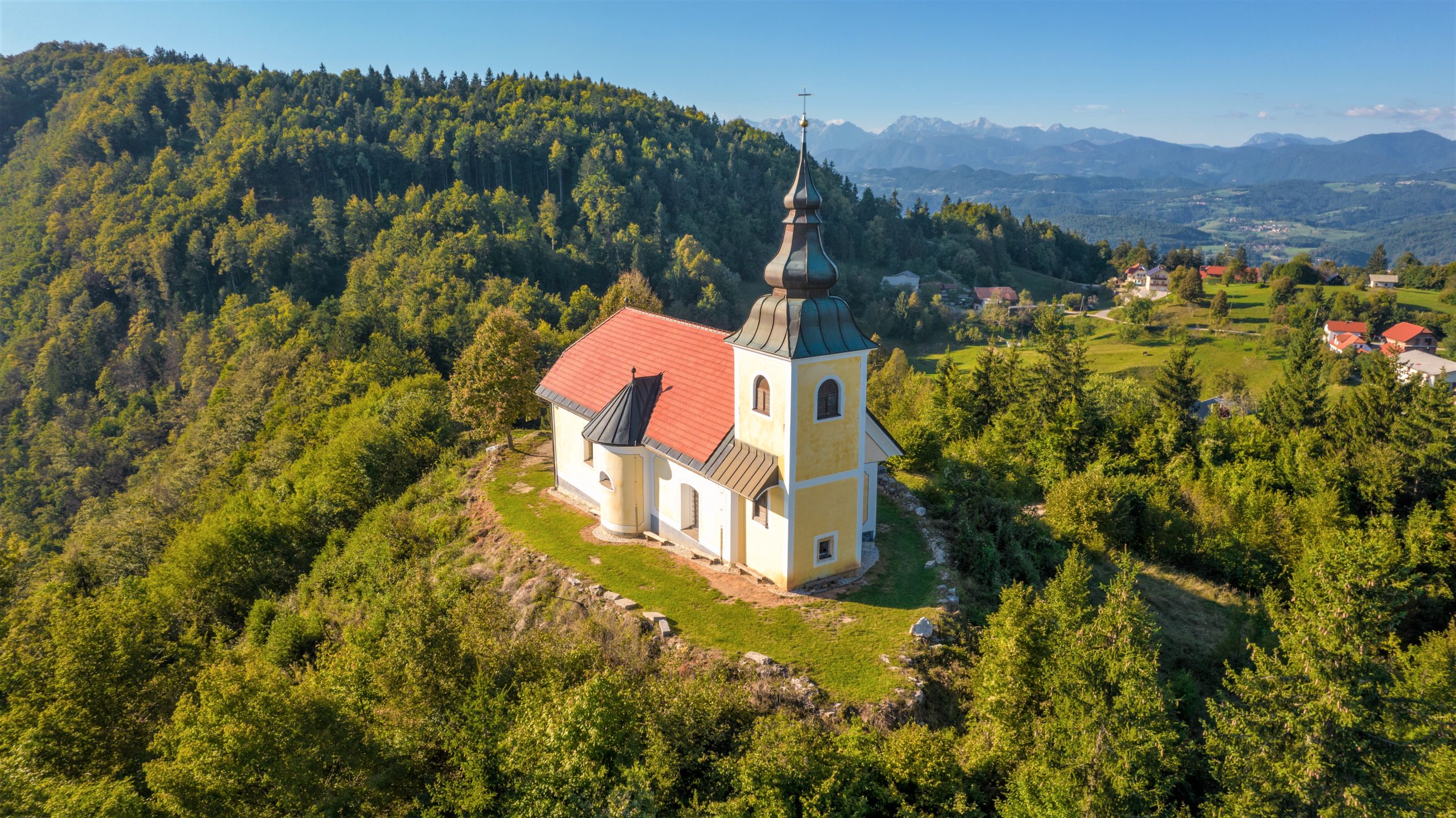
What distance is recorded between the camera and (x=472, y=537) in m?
31.5

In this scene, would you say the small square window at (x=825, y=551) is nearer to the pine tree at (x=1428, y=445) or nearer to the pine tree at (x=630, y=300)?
the pine tree at (x=630, y=300)

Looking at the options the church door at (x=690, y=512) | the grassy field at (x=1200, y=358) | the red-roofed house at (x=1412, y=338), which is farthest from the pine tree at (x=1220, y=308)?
the church door at (x=690, y=512)

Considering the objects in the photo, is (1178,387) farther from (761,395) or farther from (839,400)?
(761,395)

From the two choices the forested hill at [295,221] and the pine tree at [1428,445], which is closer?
the pine tree at [1428,445]

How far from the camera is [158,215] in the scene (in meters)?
85.5

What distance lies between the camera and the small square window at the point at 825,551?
83.4 feet

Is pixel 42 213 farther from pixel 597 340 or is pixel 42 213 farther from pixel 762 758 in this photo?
pixel 762 758

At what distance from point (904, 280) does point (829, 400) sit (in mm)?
112772

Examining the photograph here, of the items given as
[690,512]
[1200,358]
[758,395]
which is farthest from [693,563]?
[1200,358]

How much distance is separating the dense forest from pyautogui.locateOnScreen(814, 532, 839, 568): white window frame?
14.8 feet

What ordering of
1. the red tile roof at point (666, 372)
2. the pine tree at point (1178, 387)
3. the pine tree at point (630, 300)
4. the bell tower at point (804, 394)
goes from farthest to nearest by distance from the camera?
the pine tree at point (1178, 387), the pine tree at point (630, 300), the red tile roof at point (666, 372), the bell tower at point (804, 394)

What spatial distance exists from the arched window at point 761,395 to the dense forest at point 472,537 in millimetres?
8199

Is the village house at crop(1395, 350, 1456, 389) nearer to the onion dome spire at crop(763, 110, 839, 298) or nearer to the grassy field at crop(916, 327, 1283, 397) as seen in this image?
the grassy field at crop(916, 327, 1283, 397)

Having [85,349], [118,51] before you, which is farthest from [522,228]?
[118,51]
